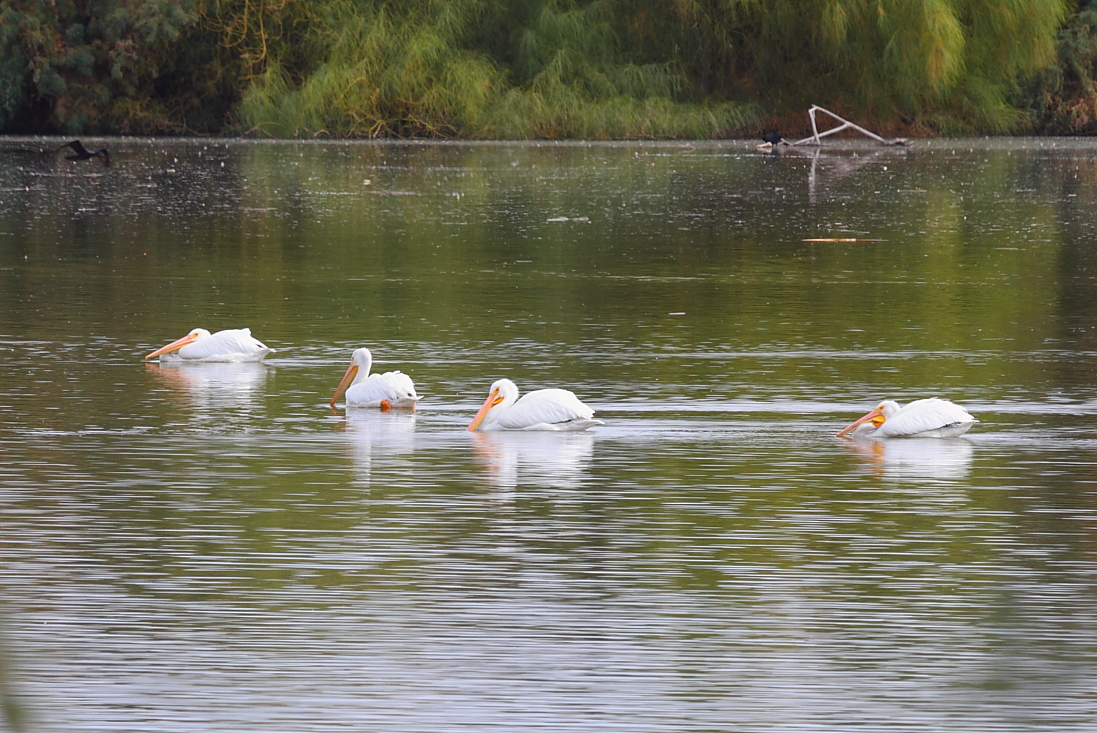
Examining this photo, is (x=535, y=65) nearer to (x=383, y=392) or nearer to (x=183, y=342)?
(x=183, y=342)

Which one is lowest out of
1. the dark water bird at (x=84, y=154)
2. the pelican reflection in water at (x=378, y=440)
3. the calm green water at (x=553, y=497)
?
the pelican reflection in water at (x=378, y=440)

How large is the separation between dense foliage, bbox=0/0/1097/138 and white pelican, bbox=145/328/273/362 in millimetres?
26814

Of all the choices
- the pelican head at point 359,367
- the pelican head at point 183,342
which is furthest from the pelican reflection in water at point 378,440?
the pelican head at point 183,342

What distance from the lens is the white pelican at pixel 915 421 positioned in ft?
27.6

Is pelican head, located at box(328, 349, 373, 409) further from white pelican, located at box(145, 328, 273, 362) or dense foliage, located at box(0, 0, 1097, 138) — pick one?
dense foliage, located at box(0, 0, 1097, 138)

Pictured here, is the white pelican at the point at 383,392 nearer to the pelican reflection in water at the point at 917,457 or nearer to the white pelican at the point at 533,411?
the white pelican at the point at 533,411

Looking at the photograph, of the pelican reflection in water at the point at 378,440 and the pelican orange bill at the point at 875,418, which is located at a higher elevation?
the pelican orange bill at the point at 875,418

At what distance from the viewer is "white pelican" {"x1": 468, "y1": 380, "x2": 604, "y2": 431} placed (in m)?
8.52

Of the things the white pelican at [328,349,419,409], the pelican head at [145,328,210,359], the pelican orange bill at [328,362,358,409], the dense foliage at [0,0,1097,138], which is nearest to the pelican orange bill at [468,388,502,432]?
the white pelican at [328,349,419,409]

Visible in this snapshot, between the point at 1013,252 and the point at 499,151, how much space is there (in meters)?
18.6

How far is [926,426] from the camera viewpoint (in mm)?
8414

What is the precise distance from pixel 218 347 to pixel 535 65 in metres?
27.8

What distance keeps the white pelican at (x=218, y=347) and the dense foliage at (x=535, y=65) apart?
88.0 feet

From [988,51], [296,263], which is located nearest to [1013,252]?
[296,263]
